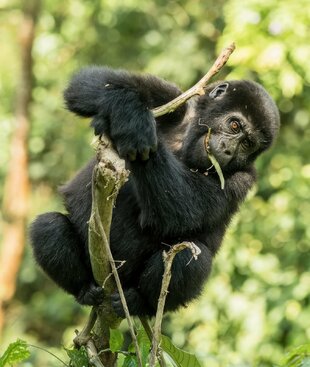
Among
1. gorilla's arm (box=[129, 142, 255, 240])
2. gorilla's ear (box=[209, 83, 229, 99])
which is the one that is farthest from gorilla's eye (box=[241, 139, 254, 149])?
gorilla's ear (box=[209, 83, 229, 99])

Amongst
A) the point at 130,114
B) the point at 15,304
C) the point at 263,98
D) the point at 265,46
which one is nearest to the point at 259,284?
the point at 265,46

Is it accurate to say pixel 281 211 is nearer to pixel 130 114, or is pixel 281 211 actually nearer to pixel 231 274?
pixel 231 274

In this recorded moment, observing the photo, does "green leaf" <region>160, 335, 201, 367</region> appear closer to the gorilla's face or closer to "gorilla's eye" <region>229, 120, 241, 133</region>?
the gorilla's face

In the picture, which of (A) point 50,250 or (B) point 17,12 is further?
(B) point 17,12

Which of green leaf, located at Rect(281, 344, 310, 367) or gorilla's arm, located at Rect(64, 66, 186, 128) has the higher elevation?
gorilla's arm, located at Rect(64, 66, 186, 128)

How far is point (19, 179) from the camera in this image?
10.7 m

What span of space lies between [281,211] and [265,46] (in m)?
A: 1.97

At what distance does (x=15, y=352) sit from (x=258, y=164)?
559cm

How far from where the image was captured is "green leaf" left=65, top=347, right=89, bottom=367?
3582mm

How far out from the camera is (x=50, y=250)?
422 cm

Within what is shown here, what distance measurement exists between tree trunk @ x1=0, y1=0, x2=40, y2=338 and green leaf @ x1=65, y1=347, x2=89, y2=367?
692cm

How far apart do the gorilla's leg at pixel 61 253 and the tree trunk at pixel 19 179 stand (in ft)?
20.5

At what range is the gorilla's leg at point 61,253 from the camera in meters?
4.22

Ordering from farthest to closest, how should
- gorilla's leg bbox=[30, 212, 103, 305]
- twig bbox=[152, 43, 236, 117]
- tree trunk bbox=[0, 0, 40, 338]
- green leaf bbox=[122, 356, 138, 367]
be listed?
tree trunk bbox=[0, 0, 40, 338] < gorilla's leg bbox=[30, 212, 103, 305] < green leaf bbox=[122, 356, 138, 367] < twig bbox=[152, 43, 236, 117]
